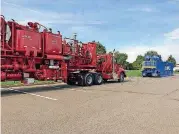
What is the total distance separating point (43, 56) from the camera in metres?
16.2

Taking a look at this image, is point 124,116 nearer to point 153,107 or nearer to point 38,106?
point 153,107

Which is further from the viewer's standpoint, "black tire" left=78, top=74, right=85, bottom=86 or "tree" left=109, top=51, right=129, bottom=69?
"tree" left=109, top=51, right=129, bottom=69

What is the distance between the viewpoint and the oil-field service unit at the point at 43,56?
564 inches

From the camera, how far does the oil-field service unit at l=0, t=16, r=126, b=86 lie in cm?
1434

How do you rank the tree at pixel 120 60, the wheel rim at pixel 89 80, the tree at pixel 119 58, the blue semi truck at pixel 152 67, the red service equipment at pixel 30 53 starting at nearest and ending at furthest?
the red service equipment at pixel 30 53
the wheel rim at pixel 89 80
the tree at pixel 120 60
the tree at pixel 119 58
the blue semi truck at pixel 152 67

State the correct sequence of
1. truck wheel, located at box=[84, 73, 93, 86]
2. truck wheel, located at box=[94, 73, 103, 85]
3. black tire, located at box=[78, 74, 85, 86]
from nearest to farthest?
black tire, located at box=[78, 74, 85, 86], truck wheel, located at box=[84, 73, 93, 86], truck wheel, located at box=[94, 73, 103, 85]

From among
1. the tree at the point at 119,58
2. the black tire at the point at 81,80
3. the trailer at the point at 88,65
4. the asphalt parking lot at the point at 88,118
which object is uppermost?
the tree at the point at 119,58

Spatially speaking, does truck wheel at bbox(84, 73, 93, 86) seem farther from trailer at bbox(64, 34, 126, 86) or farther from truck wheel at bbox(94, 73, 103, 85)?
truck wheel at bbox(94, 73, 103, 85)

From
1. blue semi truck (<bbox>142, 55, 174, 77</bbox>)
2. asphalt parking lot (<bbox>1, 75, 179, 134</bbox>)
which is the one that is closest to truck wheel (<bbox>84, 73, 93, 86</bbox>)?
asphalt parking lot (<bbox>1, 75, 179, 134</bbox>)

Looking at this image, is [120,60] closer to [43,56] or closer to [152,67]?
[152,67]

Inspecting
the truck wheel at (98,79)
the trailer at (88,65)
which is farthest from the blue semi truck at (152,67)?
the truck wheel at (98,79)

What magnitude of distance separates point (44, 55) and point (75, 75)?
12.8ft

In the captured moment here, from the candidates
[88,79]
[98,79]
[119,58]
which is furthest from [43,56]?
[119,58]

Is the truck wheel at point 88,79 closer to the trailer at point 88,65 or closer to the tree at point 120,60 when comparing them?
the trailer at point 88,65
